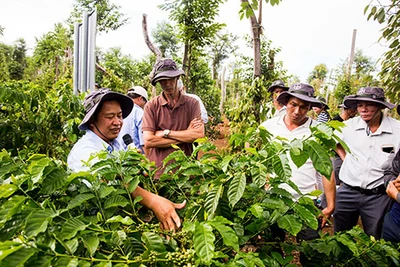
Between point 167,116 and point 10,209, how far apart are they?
215cm

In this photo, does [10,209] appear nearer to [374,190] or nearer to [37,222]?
[37,222]

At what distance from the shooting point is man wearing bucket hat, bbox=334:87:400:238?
9.08 ft

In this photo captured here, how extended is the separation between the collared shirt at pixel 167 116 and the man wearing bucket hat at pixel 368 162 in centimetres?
140

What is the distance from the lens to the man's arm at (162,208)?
4.12 ft

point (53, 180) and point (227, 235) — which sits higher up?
point (53, 180)

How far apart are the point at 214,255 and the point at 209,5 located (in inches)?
228

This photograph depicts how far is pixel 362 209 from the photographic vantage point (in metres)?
2.86

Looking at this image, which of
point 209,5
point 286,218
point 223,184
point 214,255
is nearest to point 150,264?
point 214,255

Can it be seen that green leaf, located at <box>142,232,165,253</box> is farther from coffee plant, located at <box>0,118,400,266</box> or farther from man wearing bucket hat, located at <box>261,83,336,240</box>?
man wearing bucket hat, located at <box>261,83,336,240</box>

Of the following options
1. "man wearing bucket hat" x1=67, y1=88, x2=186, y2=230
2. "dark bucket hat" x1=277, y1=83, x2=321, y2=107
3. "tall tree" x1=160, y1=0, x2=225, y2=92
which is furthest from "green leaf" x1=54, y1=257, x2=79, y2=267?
"tall tree" x1=160, y1=0, x2=225, y2=92

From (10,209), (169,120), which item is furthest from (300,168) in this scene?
(10,209)

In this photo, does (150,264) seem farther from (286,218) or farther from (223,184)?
(286,218)

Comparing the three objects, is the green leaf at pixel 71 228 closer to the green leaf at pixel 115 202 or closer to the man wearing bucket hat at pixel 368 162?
the green leaf at pixel 115 202

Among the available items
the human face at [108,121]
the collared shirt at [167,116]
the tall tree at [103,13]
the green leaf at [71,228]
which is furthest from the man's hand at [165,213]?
the tall tree at [103,13]
